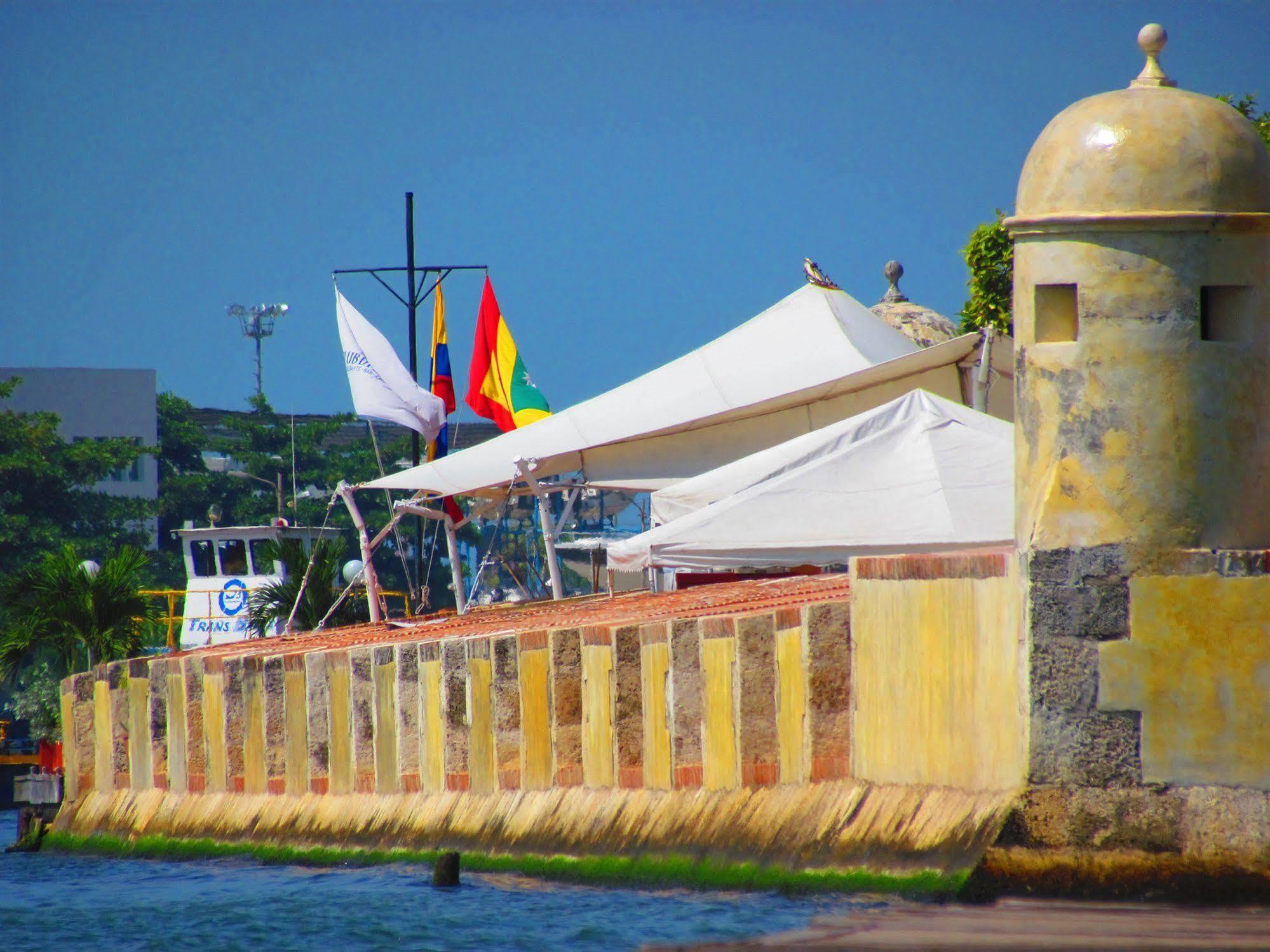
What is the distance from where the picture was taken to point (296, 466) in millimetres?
70000

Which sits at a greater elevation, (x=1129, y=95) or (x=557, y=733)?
(x=1129, y=95)

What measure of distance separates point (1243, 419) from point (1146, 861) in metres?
2.30

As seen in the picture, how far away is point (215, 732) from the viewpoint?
2027 cm

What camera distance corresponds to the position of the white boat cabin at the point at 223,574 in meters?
37.8

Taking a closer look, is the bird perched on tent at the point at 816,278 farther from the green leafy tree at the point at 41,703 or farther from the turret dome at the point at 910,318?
the green leafy tree at the point at 41,703

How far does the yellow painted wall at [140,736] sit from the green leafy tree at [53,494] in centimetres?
3622

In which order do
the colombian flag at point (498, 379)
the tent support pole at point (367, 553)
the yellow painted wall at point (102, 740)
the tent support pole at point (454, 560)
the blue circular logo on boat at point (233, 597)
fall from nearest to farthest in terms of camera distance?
1. the yellow painted wall at point (102, 740)
2. the tent support pole at point (367, 553)
3. the tent support pole at point (454, 560)
4. the colombian flag at point (498, 379)
5. the blue circular logo on boat at point (233, 597)

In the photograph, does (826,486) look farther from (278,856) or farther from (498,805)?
(278,856)

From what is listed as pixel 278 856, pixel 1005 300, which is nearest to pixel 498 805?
pixel 278 856

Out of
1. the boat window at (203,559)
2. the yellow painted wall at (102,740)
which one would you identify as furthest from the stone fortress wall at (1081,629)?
the boat window at (203,559)

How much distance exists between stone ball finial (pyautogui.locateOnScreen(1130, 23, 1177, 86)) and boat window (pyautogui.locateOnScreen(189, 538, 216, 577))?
31000 mm

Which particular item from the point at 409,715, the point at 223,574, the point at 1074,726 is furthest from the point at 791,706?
the point at 223,574

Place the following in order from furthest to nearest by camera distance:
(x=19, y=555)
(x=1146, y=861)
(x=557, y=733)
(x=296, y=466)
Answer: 1. (x=296, y=466)
2. (x=19, y=555)
3. (x=557, y=733)
4. (x=1146, y=861)

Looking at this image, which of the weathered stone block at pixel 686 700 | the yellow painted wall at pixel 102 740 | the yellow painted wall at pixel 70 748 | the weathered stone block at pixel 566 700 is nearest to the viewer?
the weathered stone block at pixel 686 700
